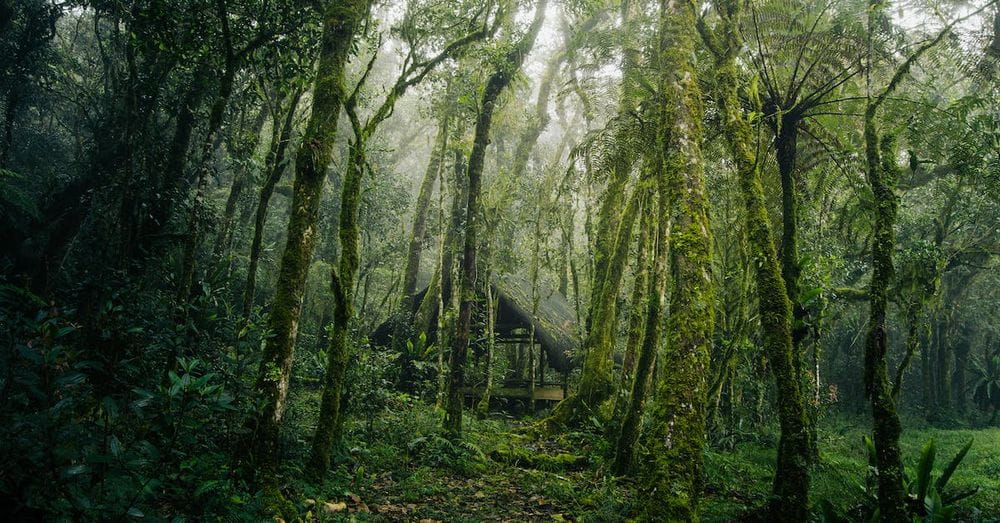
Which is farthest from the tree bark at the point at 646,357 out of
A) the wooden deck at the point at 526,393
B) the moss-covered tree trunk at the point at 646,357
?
the wooden deck at the point at 526,393

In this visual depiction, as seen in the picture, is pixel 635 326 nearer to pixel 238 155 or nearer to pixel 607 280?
pixel 607 280

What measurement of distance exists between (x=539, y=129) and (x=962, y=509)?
685 inches

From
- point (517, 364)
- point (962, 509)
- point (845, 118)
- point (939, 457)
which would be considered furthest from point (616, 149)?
point (517, 364)

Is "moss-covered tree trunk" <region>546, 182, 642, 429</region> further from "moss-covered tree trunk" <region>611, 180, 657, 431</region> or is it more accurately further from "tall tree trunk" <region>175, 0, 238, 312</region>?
"tall tree trunk" <region>175, 0, 238, 312</region>

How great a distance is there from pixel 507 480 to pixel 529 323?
27.1 feet

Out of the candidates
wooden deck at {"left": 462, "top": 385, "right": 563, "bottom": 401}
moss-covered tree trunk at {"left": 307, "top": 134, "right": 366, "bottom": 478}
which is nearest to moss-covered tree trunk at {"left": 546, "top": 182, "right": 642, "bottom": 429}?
wooden deck at {"left": 462, "top": 385, "right": 563, "bottom": 401}

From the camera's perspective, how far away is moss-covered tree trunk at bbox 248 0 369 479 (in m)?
5.46

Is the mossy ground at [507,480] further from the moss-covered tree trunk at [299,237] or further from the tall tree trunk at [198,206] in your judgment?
the tall tree trunk at [198,206]

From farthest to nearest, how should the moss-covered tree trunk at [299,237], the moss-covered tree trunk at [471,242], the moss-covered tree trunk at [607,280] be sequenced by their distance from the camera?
the moss-covered tree trunk at [607,280]
the moss-covered tree trunk at [471,242]
the moss-covered tree trunk at [299,237]

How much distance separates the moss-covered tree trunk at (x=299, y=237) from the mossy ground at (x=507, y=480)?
904 mm

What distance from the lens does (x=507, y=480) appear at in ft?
27.5

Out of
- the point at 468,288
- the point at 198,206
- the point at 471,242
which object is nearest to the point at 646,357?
the point at 468,288

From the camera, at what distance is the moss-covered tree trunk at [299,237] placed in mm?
5461

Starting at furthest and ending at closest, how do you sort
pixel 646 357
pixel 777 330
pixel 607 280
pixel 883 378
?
pixel 607 280 → pixel 646 357 → pixel 777 330 → pixel 883 378
